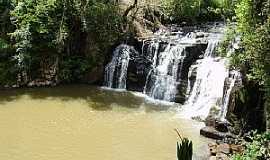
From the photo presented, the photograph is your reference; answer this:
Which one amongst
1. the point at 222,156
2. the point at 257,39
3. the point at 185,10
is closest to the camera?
the point at 257,39

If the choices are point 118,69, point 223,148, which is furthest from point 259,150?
point 118,69

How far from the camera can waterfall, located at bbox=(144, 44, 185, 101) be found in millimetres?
19734

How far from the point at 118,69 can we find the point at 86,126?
5271 millimetres

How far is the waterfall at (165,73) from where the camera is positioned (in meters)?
19.7

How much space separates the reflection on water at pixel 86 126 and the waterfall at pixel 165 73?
0.92 m

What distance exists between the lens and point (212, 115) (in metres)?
16.7

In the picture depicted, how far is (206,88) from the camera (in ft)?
61.2

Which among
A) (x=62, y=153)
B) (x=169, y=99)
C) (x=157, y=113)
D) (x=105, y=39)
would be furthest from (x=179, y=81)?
(x=62, y=153)

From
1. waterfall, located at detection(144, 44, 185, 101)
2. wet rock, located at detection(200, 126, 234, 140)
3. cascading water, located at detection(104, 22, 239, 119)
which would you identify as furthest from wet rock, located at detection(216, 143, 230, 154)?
waterfall, located at detection(144, 44, 185, 101)

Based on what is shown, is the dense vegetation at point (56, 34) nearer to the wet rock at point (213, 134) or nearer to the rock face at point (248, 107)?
the wet rock at point (213, 134)

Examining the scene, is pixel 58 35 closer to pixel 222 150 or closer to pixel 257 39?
pixel 222 150

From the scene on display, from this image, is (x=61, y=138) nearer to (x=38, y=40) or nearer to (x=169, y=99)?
(x=169, y=99)

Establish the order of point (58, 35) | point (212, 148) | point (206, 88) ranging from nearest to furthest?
point (212, 148) → point (206, 88) → point (58, 35)

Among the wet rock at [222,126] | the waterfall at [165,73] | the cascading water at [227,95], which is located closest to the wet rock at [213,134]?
the wet rock at [222,126]
